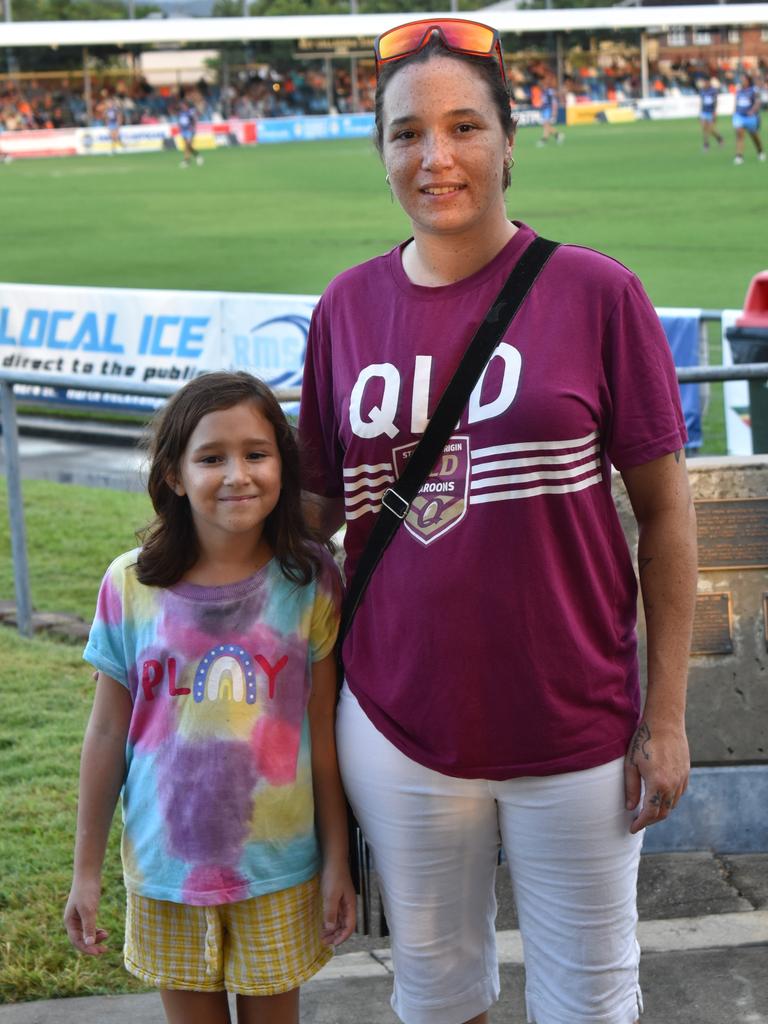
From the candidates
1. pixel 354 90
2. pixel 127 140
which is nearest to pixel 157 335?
pixel 127 140

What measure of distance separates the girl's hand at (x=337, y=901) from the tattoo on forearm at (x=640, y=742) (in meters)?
0.54

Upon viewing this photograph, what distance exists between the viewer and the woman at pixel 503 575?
80.0 inches

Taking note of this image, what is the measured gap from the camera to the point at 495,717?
2.07 m

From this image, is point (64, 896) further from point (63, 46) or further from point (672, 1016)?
point (63, 46)

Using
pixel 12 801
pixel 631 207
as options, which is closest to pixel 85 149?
pixel 631 207

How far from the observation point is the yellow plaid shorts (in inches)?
88.6

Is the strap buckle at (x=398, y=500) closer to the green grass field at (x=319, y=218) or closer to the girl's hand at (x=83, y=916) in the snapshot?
the girl's hand at (x=83, y=916)

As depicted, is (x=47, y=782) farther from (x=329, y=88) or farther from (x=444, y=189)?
(x=329, y=88)

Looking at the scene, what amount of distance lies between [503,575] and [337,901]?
67 cm

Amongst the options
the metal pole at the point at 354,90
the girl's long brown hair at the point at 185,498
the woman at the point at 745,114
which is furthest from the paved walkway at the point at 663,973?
the metal pole at the point at 354,90

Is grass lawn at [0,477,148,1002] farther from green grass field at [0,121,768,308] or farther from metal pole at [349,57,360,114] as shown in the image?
metal pole at [349,57,360,114]

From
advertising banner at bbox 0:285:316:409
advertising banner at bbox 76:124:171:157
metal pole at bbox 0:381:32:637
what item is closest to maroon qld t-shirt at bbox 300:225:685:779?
metal pole at bbox 0:381:32:637

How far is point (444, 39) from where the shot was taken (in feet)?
6.83

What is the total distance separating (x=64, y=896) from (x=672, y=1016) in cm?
163
